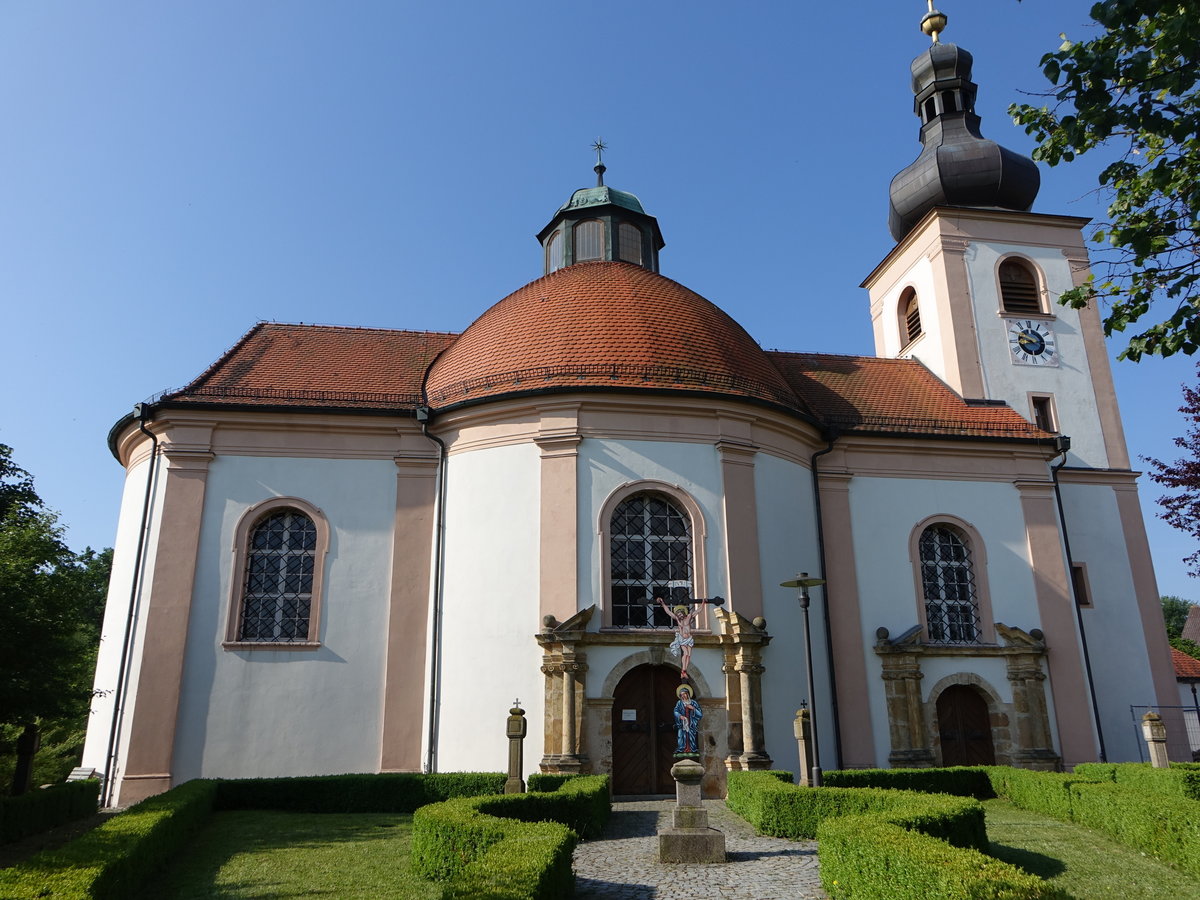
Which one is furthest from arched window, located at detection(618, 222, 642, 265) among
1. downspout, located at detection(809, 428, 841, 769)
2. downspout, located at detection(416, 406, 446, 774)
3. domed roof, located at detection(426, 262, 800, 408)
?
downspout, located at detection(416, 406, 446, 774)

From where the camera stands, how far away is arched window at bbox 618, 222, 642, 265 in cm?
2419

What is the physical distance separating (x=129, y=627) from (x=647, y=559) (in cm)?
982

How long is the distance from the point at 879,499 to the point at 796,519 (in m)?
2.40

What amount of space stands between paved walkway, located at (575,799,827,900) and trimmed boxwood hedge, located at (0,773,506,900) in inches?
146

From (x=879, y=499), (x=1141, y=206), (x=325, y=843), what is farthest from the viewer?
(x=879, y=499)

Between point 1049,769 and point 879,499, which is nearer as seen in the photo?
point 1049,769

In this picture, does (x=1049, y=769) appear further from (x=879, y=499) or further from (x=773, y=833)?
(x=773, y=833)

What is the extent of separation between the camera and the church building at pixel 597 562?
52.7 ft

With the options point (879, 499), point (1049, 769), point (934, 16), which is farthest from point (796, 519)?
point (934, 16)

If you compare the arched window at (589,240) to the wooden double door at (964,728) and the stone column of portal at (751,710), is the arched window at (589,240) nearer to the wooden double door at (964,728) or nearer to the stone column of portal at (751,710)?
the stone column of portal at (751,710)

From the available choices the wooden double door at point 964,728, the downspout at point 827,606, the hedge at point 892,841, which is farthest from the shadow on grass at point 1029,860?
the wooden double door at point 964,728

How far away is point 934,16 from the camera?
2623 cm

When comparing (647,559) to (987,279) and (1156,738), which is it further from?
(987,279)

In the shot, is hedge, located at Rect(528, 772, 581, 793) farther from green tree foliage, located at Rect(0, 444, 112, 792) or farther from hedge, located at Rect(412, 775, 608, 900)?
green tree foliage, located at Rect(0, 444, 112, 792)
